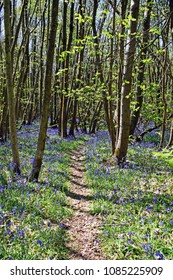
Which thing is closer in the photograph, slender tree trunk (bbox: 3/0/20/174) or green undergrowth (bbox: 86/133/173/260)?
green undergrowth (bbox: 86/133/173/260)

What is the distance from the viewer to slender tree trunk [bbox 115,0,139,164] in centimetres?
953

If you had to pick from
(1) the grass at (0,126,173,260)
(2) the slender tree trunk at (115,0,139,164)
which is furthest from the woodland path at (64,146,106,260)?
(2) the slender tree trunk at (115,0,139,164)

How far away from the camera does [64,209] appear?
644 cm

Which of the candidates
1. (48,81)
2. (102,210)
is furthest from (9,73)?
(102,210)

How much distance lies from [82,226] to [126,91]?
214 inches

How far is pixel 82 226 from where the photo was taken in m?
5.99

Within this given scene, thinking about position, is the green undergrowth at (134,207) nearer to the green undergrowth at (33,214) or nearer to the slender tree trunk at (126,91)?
the slender tree trunk at (126,91)

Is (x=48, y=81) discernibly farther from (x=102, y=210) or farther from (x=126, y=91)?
(x=102, y=210)

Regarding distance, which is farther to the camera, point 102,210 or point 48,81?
point 48,81

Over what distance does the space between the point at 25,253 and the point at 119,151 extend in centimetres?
665

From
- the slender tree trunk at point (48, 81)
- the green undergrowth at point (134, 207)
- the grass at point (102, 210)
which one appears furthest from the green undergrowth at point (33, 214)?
the green undergrowth at point (134, 207)

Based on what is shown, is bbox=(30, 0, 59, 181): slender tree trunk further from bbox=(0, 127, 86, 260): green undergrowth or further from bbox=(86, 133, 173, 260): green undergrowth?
bbox=(86, 133, 173, 260): green undergrowth

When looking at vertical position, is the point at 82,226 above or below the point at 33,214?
below

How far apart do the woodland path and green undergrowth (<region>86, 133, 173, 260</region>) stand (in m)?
0.17
